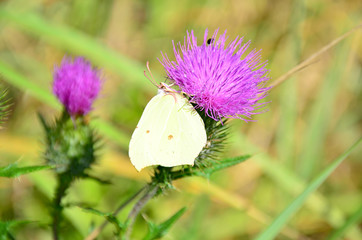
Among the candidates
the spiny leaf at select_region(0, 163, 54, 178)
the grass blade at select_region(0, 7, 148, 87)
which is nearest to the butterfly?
the spiny leaf at select_region(0, 163, 54, 178)

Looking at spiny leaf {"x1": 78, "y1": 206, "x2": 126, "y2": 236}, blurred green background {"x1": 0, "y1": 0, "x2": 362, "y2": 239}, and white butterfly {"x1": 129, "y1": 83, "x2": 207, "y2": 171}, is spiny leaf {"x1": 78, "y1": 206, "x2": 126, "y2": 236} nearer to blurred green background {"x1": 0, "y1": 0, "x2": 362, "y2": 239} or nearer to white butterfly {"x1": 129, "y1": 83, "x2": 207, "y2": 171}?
white butterfly {"x1": 129, "y1": 83, "x2": 207, "y2": 171}

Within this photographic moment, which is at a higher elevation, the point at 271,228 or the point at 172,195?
the point at 271,228

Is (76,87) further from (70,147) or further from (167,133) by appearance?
(167,133)

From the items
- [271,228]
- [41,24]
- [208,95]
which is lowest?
[271,228]

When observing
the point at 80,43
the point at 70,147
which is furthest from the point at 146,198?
the point at 80,43

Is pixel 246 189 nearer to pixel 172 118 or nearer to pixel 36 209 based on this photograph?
pixel 36 209

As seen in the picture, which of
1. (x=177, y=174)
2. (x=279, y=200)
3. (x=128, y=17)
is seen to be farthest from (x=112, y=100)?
(x=177, y=174)
